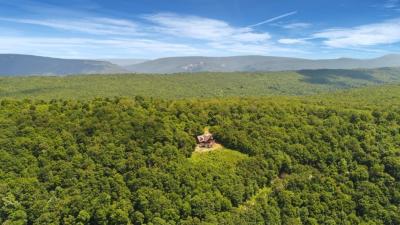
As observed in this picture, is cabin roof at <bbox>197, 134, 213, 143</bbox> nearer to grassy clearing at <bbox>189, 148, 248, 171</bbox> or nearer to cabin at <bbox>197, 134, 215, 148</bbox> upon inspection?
cabin at <bbox>197, 134, 215, 148</bbox>

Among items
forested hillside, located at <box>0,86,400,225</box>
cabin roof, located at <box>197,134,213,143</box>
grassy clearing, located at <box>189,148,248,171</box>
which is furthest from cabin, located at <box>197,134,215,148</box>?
grassy clearing, located at <box>189,148,248,171</box>

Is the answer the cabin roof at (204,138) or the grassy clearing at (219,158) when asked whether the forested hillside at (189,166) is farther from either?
the cabin roof at (204,138)

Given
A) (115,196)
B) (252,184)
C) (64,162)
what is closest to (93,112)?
(64,162)

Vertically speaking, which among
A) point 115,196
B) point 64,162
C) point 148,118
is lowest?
point 115,196

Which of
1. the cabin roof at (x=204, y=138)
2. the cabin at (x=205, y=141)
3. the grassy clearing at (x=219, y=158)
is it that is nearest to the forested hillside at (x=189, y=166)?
the grassy clearing at (x=219, y=158)

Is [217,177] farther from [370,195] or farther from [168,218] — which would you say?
[370,195]
